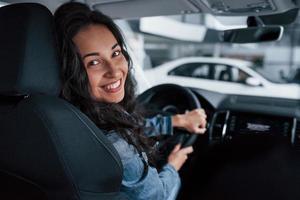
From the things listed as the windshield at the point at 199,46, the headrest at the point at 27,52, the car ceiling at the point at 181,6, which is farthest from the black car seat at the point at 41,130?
the windshield at the point at 199,46

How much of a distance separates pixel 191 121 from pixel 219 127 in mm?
230

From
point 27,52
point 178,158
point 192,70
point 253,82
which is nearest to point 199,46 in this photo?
point 192,70

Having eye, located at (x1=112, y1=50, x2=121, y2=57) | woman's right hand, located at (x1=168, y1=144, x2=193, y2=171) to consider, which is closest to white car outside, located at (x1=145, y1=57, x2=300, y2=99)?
woman's right hand, located at (x1=168, y1=144, x2=193, y2=171)

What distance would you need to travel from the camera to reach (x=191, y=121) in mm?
1968

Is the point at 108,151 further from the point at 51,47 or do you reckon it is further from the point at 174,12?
the point at 174,12

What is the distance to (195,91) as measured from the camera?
90.6 inches

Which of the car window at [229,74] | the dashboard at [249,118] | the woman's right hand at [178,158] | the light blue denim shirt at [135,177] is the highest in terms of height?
the light blue denim shirt at [135,177]

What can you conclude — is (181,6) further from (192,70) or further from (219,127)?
(192,70)

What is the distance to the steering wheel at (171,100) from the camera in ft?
6.92

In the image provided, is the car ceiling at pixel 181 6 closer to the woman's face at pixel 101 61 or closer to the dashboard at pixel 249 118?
the woman's face at pixel 101 61

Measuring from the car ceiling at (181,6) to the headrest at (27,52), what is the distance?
0.55 meters

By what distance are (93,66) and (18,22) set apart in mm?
320

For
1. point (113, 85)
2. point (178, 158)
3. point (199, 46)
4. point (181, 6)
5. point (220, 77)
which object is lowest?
point (199, 46)

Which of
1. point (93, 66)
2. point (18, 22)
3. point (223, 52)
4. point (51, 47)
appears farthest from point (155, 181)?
point (223, 52)
